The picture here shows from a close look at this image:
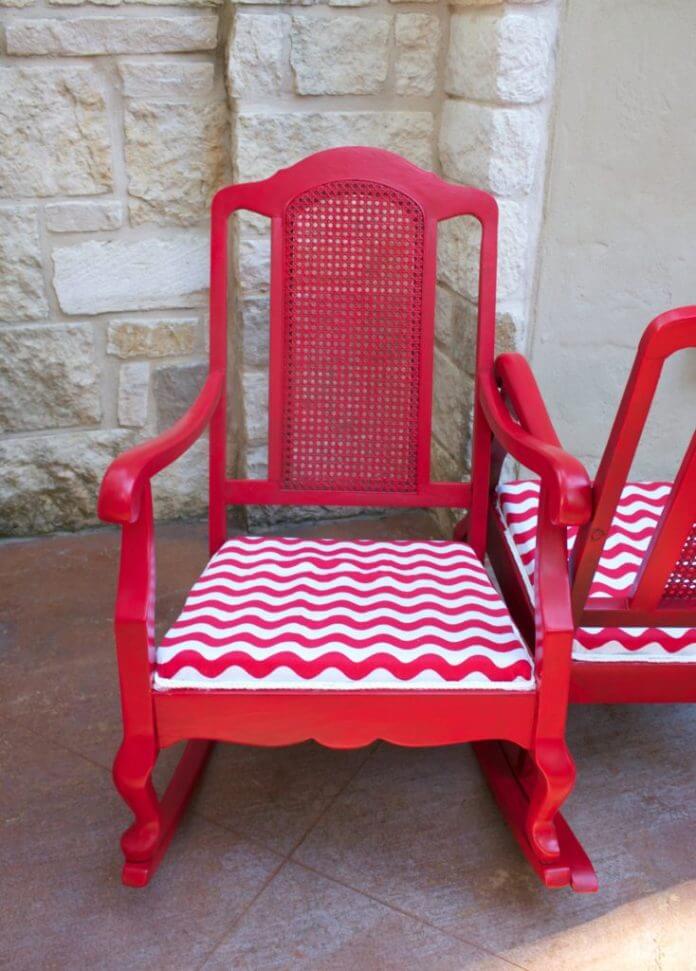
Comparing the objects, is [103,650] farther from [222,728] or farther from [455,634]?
[455,634]

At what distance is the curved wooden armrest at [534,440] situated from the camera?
46.8 inches

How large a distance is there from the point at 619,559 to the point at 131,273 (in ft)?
4.58

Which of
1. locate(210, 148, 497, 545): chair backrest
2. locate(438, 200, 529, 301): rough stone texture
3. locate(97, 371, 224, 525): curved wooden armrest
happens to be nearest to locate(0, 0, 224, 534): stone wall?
locate(438, 200, 529, 301): rough stone texture

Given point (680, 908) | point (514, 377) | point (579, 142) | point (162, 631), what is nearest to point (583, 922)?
point (680, 908)

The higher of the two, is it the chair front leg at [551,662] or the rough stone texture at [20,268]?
the rough stone texture at [20,268]

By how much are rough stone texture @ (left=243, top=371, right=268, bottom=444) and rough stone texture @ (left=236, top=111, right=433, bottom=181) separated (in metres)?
0.47

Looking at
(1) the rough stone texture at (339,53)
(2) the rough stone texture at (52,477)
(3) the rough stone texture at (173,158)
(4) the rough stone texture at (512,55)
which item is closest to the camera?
(4) the rough stone texture at (512,55)

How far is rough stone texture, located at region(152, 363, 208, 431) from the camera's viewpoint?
2418mm

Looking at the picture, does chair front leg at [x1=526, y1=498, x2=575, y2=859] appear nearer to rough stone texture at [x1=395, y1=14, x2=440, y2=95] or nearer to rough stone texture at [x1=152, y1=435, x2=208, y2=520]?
rough stone texture at [x1=395, y1=14, x2=440, y2=95]

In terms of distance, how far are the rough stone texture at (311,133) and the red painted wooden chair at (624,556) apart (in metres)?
0.85

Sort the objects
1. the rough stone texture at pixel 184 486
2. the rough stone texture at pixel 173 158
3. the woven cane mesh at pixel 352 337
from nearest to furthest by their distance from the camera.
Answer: the woven cane mesh at pixel 352 337 < the rough stone texture at pixel 173 158 < the rough stone texture at pixel 184 486

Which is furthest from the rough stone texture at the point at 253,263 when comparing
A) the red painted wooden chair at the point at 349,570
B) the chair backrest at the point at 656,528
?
the chair backrest at the point at 656,528

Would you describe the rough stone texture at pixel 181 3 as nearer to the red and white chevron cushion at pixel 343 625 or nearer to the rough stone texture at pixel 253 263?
the rough stone texture at pixel 253 263

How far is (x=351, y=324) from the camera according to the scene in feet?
5.57
